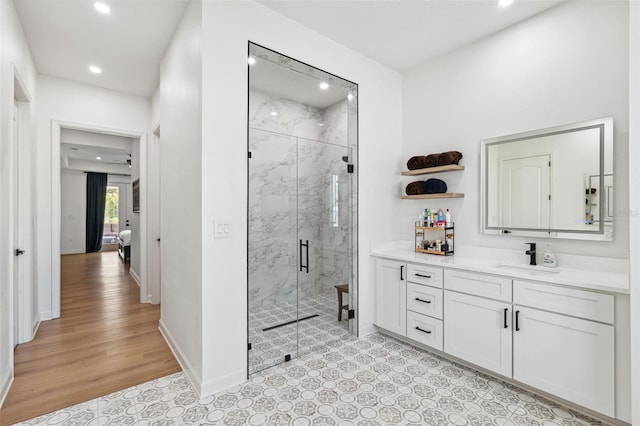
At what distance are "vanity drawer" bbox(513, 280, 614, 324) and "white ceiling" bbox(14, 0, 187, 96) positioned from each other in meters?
3.32

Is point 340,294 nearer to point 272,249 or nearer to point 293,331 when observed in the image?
point 293,331

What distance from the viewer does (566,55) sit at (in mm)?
2348

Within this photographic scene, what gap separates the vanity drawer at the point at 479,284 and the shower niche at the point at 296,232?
0.94 m

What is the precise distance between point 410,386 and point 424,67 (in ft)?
10.1

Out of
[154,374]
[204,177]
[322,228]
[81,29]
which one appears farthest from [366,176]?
[81,29]

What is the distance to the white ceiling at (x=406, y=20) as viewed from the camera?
7.89 ft

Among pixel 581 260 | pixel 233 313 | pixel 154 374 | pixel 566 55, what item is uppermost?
pixel 566 55

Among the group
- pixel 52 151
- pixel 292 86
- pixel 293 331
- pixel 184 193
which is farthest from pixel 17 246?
pixel 292 86

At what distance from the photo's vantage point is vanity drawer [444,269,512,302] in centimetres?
221

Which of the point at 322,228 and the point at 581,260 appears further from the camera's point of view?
the point at 322,228

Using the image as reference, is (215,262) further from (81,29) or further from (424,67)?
(424,67)

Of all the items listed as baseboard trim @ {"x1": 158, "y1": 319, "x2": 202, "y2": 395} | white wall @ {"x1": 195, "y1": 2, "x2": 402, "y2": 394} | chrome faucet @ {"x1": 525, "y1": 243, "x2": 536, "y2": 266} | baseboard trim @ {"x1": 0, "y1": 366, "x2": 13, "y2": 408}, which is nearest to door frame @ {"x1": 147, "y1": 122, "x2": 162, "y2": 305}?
baseboard trim @ {"x1": 158, "y1": 319, "x2": 202, "y2": 395}

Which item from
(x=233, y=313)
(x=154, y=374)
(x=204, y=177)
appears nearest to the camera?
(x=204, y=177)

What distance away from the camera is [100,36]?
281 cm
